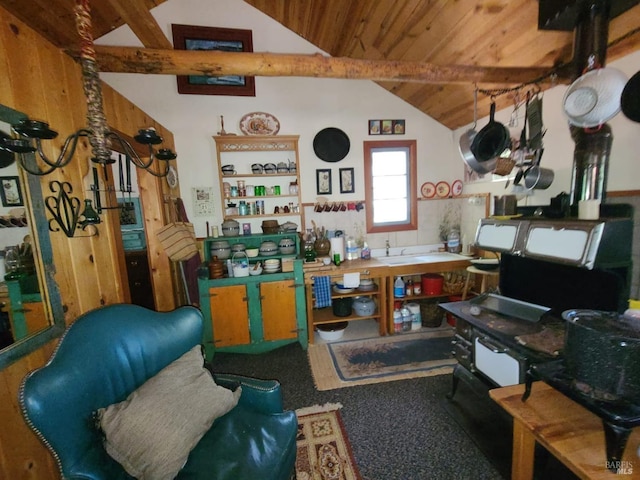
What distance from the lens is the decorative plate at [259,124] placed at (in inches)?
116

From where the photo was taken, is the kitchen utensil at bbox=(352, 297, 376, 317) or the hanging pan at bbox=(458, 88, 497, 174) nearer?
the hanging pan at bbox=(458, 88, 497, 174)

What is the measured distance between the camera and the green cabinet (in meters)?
2.53

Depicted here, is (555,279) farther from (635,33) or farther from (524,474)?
(635,33)

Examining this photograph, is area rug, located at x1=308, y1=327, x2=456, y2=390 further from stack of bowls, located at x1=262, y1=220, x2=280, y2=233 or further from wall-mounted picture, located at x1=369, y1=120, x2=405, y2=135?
wall-mounted picture, located at x1=369, y1=120, x2=405, y2=135

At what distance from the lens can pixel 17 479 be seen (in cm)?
108

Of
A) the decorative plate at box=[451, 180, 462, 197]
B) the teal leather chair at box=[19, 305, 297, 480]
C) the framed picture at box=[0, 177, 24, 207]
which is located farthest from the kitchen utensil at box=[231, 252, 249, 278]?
the decorative plate at box=[451, 180, 462, 197]

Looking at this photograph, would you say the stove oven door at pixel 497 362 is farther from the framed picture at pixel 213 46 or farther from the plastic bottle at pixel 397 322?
the framed picture at pixel 213 46

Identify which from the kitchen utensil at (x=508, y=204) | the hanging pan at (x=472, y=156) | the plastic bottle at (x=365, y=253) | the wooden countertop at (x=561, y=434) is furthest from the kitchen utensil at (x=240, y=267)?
the kitchen utensil at (x=508, y=204)

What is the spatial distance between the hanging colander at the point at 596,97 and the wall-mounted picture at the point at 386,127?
1.99 meters

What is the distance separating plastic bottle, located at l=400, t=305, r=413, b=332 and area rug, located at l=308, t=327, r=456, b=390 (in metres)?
0.07

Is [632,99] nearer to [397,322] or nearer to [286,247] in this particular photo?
[397,322]

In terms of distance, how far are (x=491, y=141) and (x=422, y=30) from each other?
1007mm

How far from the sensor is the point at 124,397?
3.81 feet

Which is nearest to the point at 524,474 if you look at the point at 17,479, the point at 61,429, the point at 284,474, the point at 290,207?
the point at 284,474
